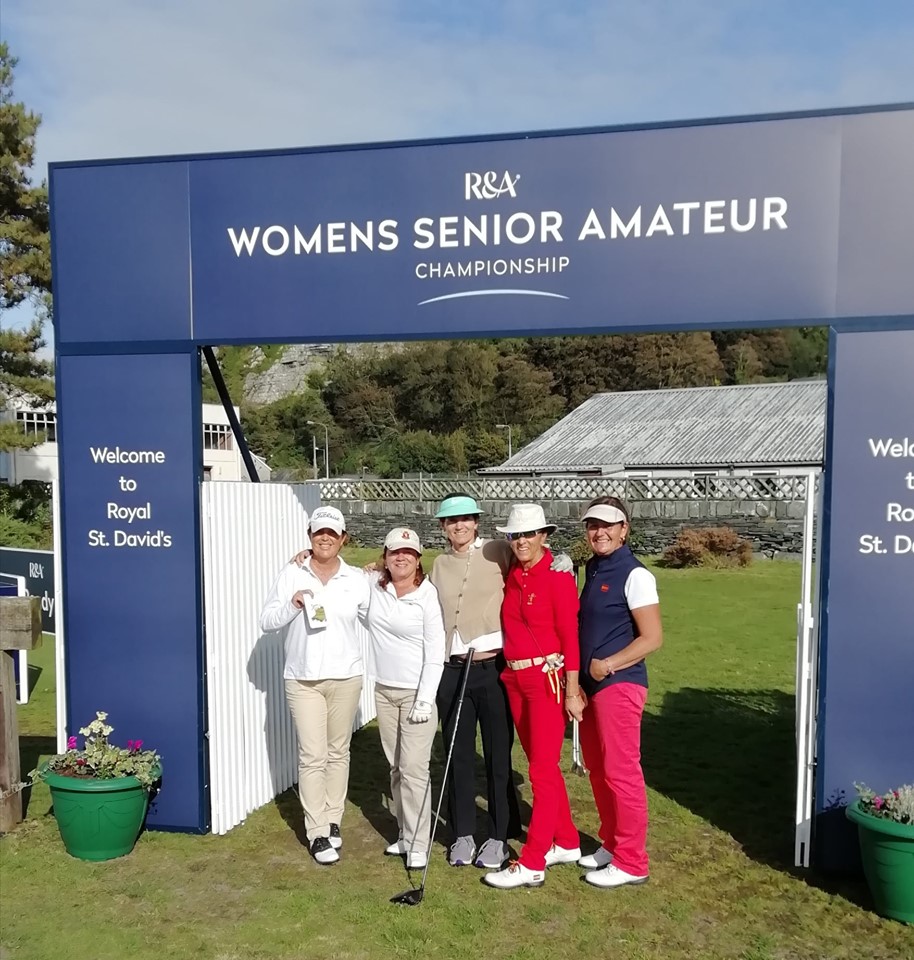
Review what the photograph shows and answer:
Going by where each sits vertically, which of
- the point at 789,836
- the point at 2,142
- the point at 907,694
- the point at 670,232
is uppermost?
the point at 2,142

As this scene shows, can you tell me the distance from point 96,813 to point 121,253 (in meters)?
2.97

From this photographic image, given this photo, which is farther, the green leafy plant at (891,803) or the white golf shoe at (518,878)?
the white golf shoe at (518,878)

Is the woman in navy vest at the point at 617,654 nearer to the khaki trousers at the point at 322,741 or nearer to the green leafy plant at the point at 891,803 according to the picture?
the green leafy plant at the point at 891,803

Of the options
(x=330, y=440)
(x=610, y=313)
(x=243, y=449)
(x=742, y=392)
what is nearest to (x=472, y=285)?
(x=610, y=313)

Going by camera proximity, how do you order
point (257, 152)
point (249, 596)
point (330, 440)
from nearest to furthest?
point (257, 152) → point (249, 596) → point (330, 440)

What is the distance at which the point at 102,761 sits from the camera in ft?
15.0

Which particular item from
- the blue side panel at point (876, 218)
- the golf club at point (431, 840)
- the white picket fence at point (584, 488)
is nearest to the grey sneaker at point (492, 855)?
the golf club at point (431, 840)

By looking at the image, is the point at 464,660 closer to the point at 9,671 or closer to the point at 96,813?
the point at 96,813

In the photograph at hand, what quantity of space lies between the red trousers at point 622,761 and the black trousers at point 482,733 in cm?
42

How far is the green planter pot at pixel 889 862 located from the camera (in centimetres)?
365

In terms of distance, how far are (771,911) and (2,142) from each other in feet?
69.1

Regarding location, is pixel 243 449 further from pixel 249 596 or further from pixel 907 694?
pixel 907 694

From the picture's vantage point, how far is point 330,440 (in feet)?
220

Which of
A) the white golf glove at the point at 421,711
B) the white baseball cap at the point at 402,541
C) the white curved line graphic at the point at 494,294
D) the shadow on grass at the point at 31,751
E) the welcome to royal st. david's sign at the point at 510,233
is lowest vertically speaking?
the shadow on grass at the point at 31,751
